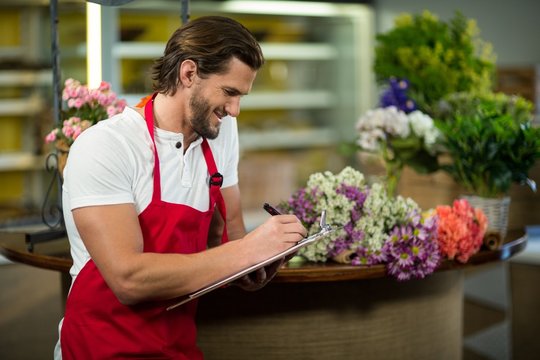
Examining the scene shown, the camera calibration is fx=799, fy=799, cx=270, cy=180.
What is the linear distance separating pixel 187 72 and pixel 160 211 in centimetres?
34

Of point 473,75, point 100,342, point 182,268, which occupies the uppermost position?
point 473,75

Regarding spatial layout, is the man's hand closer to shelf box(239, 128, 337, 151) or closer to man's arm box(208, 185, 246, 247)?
man's arm box(208, 185, 246, 247)

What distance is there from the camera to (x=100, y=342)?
1.93 metres

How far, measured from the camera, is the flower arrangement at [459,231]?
8.32 feet

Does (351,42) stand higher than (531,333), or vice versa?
(351,42)

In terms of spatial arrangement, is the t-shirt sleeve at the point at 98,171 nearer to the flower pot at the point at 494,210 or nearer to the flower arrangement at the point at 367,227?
the flower arrangement at the point at 367,227

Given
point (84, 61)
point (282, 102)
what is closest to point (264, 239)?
point (84, 61)

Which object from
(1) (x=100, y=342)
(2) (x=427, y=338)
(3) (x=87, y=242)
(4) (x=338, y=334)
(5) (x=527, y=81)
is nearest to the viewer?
(3) (x=87, y=242)

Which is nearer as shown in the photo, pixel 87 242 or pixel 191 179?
pixel 87 242

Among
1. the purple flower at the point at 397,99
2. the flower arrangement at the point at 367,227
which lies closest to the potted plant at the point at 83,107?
the flower arrangement at the point at 367,227

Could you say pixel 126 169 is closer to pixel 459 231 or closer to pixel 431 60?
pixel 459 231

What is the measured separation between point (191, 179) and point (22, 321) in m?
2.81

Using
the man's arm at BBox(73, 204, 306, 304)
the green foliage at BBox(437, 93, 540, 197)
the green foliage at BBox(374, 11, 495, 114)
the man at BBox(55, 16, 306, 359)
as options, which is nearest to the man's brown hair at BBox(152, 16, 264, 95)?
the man at BBox(55, 16, 306, 359)

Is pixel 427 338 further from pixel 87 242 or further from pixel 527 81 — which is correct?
pixel 527 81
